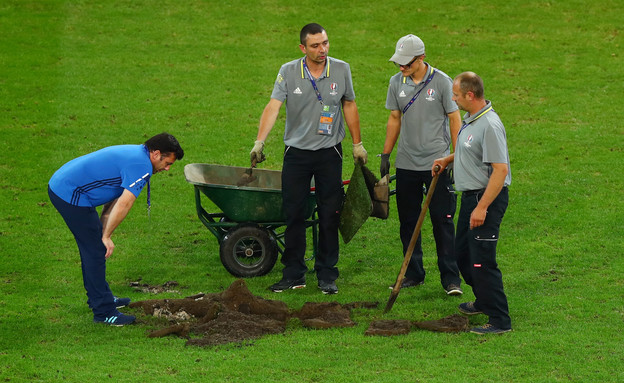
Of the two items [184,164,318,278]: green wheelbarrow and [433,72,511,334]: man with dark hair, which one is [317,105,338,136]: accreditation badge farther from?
[433,72,511,334]: man with dark hair

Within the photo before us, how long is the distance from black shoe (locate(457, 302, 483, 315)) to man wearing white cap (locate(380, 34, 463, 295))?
19.6 inches

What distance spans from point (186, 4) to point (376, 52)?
479 cm

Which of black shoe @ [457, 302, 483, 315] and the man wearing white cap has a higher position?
the man wearing white cap

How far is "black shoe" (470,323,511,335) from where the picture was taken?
6848mm

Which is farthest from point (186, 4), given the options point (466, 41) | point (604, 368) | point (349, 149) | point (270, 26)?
point (604, 368)

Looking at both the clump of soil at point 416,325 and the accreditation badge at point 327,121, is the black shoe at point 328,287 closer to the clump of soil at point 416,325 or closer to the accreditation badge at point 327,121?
the clump of soil at point 416,325

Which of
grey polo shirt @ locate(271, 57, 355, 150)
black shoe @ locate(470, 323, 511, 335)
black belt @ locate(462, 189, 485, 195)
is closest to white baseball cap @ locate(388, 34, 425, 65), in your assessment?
grey polo shirt @ locate(271, 57, 355, 150)

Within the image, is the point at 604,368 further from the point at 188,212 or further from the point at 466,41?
the point at 466,41

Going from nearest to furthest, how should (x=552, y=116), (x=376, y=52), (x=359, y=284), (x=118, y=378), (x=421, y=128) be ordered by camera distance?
1. (x=118, y=378)
2. (x=421, y=128)
3. (x=359, y=284)
4. (x=552, y=116)
5. (x=376, y=52)

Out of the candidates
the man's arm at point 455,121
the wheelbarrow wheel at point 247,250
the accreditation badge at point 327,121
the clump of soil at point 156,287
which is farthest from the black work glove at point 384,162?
the clump of soil at point 156,287

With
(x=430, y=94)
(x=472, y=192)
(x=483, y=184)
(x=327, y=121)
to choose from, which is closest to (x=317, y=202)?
(x=327, y=121)

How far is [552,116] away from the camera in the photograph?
1421cm

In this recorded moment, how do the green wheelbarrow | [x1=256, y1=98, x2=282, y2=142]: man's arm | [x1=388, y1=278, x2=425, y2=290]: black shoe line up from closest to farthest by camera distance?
[x1=256, y1=98, x2=282, y2=142]: man's arm
[x1=388, y1=278, x2=425, y2=290]: black shoe
the green wheelbarrow

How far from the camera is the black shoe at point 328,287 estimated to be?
813 centimetres
